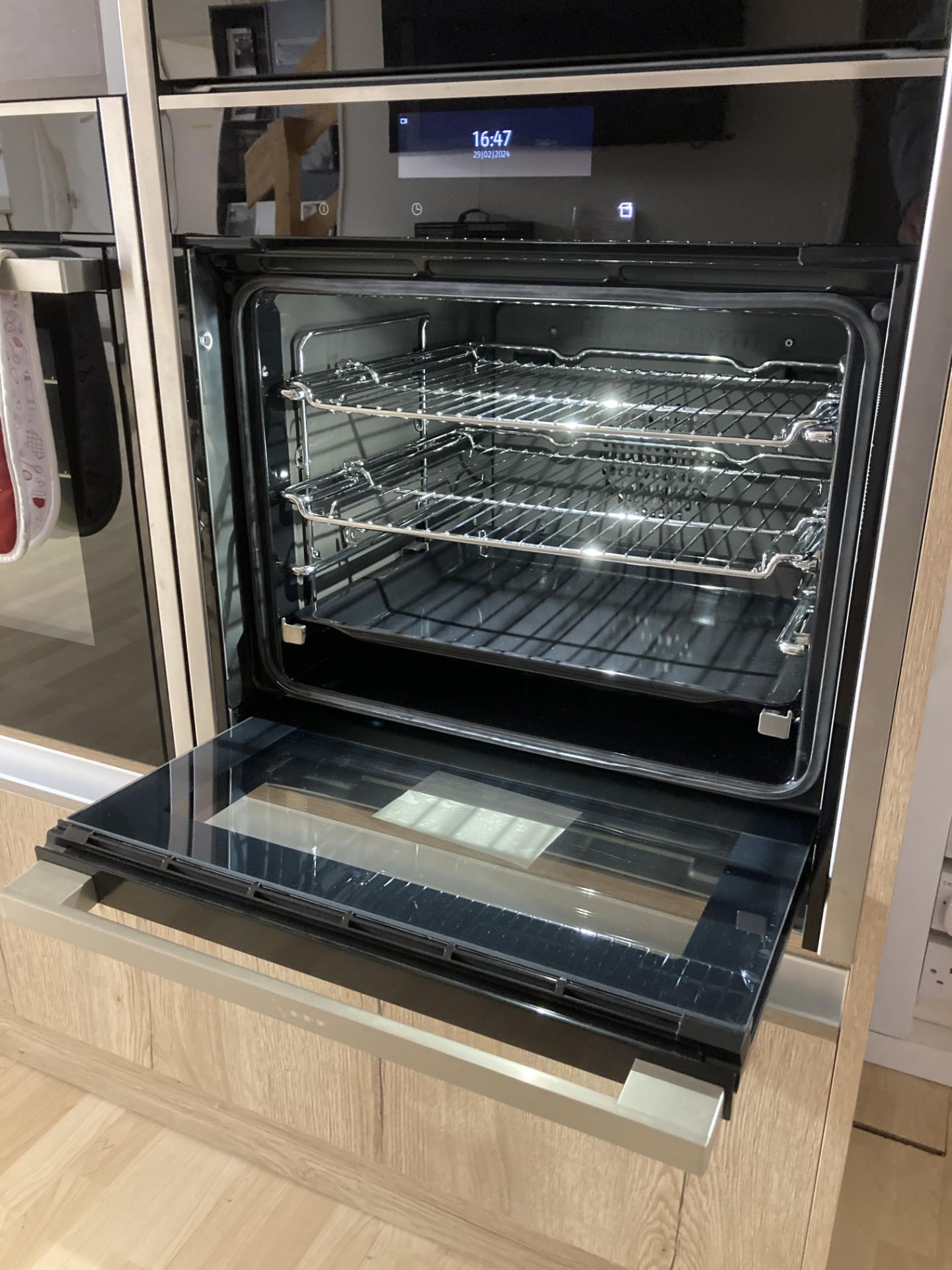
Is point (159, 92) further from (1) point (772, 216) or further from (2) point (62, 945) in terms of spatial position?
(2) point (62, 945)

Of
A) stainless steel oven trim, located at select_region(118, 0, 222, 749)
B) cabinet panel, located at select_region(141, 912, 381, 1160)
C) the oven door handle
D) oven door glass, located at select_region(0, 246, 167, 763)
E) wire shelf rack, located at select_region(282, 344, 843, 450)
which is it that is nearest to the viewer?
the oven door handle

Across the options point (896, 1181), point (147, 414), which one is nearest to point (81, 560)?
point (147, 414)

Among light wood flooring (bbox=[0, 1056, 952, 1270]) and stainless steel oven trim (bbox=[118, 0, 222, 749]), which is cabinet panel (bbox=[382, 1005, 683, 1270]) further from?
stainless steel oven trim (bbox=[118, 0, 222, 749])

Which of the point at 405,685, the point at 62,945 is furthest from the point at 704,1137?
the point at 62,945

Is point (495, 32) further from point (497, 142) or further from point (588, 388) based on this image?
point (588, 388)

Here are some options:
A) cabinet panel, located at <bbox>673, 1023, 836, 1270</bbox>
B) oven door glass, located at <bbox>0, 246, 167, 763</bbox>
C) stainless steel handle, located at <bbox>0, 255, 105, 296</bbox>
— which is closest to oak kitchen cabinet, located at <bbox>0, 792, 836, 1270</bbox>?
cabinet panel, located at <bbox>673, 1023, 836, 1270</bbox>

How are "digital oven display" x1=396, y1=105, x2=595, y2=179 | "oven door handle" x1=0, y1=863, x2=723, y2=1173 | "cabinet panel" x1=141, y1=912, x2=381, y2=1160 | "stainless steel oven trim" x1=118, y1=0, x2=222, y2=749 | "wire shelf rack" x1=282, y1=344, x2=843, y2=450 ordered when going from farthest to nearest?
"cabinet panel" x1=141, y1=912, x2=381, y2=1160, "wire shelf rack" x1=282, y1=344, x2=843, y2=450, "stainless steel oven trim" x1=118, y1=0, x2=222, y2=749, "digital oven display" x1=396, y1=105, x2=595, y2=179, "oven door handle" x1=0, y1=863, x2=723, y2=1173

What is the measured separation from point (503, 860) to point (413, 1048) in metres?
0.18

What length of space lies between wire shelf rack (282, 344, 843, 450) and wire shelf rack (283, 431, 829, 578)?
6 cm

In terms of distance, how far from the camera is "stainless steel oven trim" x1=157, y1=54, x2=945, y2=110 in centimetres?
66

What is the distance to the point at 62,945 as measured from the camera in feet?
4.68

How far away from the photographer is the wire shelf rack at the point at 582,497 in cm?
116

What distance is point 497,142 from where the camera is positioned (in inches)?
30.7

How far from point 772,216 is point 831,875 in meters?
0.54
